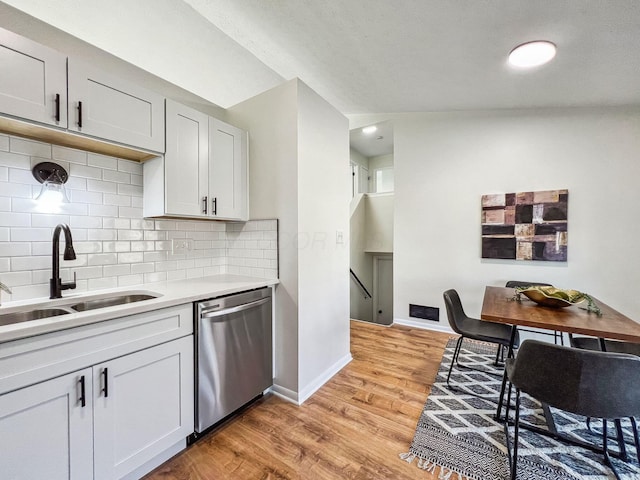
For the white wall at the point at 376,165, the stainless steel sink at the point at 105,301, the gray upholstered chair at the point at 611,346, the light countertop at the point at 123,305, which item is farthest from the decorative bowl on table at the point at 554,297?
the white wall at the point at 376,165

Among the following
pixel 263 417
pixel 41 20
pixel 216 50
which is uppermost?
pixel 216 50

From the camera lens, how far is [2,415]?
3.32 ft

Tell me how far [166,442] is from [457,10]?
3085mm

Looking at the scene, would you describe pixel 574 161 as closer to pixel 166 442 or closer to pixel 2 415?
pixel 166 442

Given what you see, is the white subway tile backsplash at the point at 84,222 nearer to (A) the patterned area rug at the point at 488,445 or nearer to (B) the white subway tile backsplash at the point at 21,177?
(B) the white subway tile backsplash at the point at 21,177

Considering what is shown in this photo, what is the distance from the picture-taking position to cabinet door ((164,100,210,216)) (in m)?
1.85

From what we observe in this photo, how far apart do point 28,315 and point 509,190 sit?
431cm

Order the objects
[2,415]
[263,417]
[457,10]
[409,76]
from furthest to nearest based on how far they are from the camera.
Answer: [409,76] < [263,417] < [457,10] < [2,415]

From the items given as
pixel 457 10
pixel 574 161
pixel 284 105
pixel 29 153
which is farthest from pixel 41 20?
pixel 574 161

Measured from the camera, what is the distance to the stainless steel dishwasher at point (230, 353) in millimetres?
1677

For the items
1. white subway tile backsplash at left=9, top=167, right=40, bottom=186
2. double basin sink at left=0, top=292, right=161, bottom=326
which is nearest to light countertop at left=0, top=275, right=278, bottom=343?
double basin sink at left=0, top=292, right=161, bottom=326

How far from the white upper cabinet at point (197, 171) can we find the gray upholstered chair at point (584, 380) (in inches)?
85.8

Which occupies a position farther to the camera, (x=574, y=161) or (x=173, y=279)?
(x=574, y=161)

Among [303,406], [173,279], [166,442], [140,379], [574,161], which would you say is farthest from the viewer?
[574,161]
